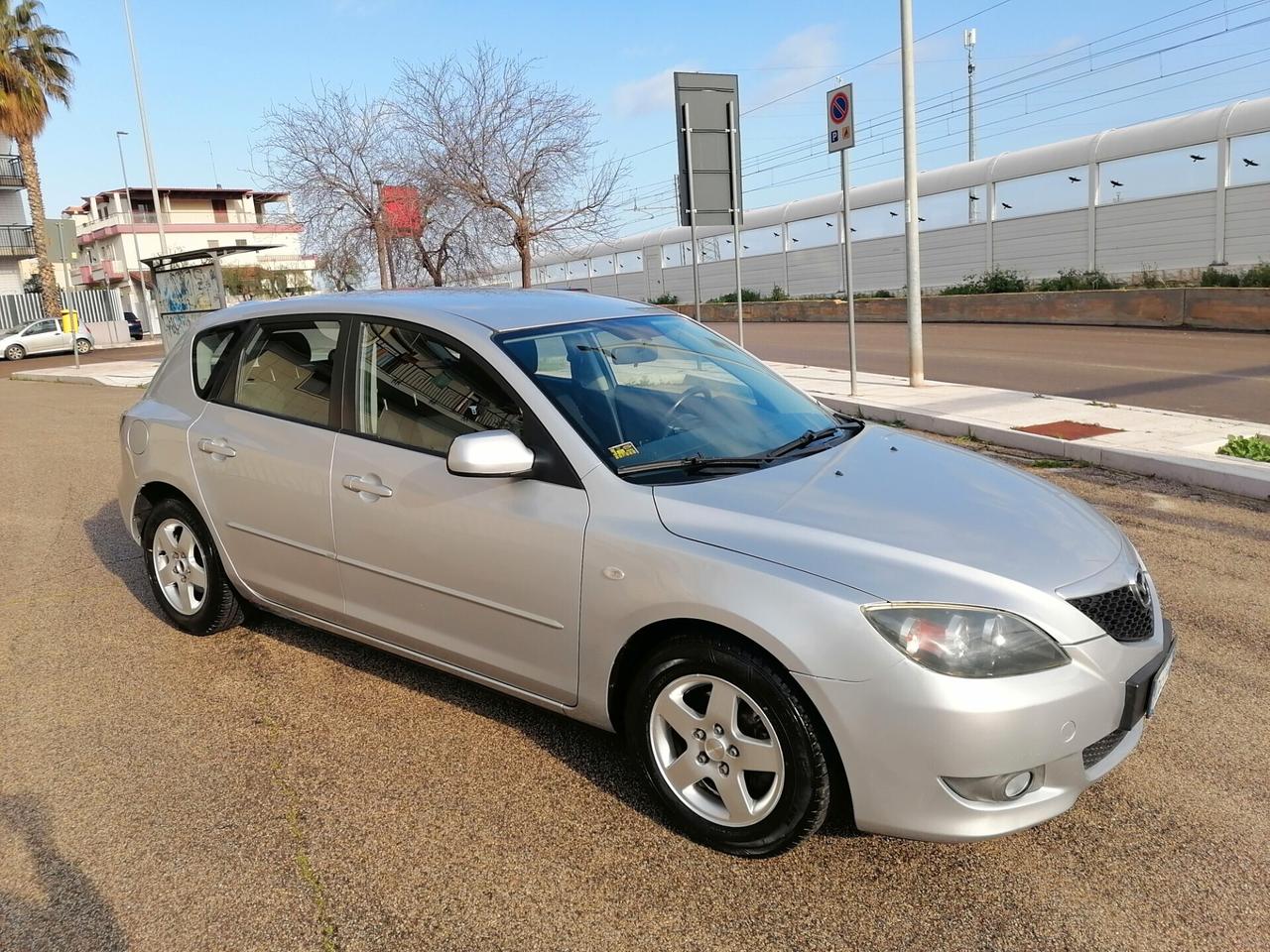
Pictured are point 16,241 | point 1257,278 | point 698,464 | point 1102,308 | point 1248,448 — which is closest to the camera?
point 698,464

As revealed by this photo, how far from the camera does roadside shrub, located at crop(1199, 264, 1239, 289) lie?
18344 millimetres

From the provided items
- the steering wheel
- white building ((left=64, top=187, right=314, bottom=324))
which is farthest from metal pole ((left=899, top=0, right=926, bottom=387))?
white building ((left=64, top=187, right=314, bottom=324))

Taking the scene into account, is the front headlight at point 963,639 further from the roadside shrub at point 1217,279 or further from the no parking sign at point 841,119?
the roadside shrub at point 1217,279

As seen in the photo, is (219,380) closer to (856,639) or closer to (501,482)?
(501,482)

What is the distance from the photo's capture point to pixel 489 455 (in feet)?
10.6

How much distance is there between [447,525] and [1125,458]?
6.03m

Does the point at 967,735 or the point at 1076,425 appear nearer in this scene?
the point at 967,735

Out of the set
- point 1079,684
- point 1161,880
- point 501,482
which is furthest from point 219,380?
point 1161,880

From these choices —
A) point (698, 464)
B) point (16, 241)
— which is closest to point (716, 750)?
point (698, 464)

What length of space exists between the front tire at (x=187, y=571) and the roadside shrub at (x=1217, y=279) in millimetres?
18193

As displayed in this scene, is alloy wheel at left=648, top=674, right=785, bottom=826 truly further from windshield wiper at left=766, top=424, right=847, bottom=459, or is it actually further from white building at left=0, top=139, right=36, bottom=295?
white building at left=0, top=139, right=36, bottom=295

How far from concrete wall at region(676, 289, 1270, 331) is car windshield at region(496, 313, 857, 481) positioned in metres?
15.8

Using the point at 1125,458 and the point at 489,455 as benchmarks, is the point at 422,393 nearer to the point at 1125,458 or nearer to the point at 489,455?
the point at 489,455

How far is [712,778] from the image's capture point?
2.96 metres
